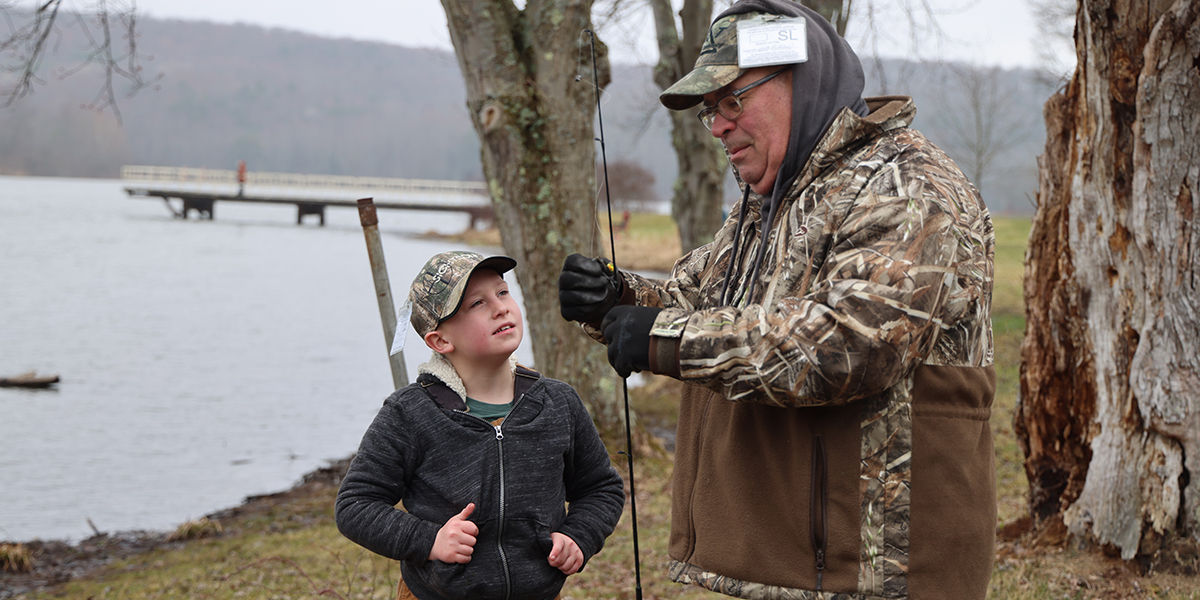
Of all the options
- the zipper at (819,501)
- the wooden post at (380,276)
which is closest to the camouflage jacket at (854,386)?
the zipper at (819,501)

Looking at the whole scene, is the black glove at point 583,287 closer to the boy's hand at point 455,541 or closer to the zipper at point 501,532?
the zipper at point 501,532

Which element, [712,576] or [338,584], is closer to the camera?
[712,576]

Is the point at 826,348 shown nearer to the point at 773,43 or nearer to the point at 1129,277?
the point at 773,43

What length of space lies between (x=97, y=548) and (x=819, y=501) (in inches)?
312

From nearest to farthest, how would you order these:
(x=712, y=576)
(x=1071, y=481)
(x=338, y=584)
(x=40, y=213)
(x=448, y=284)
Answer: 1. (x=712, y=576)
2. (x=448, y=284)
3. (x=1071, y=481)
4. (x=338, y=584)
5. (x=40, y=213)

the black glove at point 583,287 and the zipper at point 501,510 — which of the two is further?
the zipper at point 501,510

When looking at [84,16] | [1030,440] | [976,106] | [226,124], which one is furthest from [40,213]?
[226,124]

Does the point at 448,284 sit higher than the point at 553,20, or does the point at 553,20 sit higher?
the point at 553,20

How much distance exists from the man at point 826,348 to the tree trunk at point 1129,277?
2.77 m

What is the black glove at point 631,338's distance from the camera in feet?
6.68

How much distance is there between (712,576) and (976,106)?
33.8 m

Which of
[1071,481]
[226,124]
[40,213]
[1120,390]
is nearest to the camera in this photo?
[1120,390]

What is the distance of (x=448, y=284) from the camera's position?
108 inches

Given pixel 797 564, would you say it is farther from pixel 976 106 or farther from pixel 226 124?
pixel 226 124
